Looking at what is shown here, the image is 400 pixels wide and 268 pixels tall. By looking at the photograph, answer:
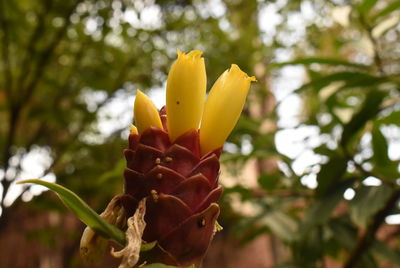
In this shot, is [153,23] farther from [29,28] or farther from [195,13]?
[29,28]

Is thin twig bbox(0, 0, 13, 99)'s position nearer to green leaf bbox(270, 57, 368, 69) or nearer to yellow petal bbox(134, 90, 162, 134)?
green leaf bbox(270, 57, 368, 69)

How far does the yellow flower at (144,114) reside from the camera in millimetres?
335

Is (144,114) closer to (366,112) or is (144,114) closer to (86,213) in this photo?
(86,213)

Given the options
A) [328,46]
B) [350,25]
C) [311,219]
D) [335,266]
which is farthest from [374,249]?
[335,266]

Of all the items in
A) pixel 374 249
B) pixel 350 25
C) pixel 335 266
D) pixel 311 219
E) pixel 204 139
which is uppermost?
pixel 204 139

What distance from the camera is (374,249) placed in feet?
3.06

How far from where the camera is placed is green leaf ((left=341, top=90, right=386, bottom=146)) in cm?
80

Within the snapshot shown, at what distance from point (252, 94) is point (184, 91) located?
148 cm

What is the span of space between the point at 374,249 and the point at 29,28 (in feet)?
3.85

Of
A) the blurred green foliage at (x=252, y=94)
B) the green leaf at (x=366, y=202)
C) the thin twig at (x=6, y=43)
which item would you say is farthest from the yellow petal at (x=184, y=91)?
the thin twig at (x=6, y=43)

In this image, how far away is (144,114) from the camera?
0.34 metres

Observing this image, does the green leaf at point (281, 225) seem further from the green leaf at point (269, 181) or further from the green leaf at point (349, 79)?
the green leaf at point (349, 79)

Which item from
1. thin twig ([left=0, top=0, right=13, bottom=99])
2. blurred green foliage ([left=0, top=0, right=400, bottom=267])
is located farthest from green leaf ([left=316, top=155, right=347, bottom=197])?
thin twig ([left=0, top=0, right=13, bottom=99])

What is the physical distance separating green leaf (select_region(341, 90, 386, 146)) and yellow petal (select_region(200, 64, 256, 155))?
1.74ft
